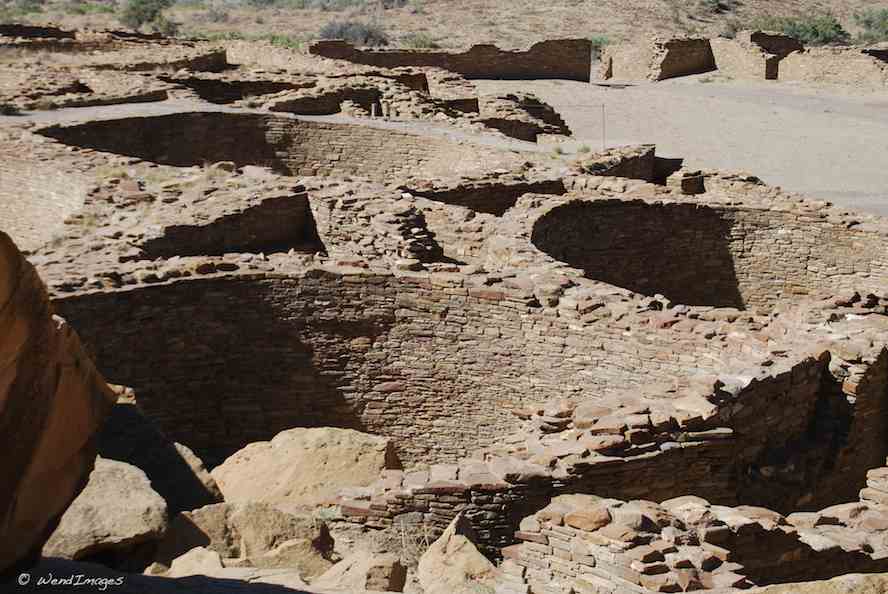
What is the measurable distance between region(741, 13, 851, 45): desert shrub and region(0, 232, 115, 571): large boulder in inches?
1848

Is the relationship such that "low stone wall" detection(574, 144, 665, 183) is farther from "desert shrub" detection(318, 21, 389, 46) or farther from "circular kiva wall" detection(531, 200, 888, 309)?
"desert shrub" detection(318, 21, 389, 46)

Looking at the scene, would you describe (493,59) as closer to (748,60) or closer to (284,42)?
(748,60)

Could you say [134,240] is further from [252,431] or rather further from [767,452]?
[767,452]

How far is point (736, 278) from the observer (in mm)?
14109

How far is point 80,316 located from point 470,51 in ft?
79.8

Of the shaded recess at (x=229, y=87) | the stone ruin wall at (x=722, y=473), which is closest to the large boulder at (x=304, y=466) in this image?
the stone ruin wall at (x=722, y=473)

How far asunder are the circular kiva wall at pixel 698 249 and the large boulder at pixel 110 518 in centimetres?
691

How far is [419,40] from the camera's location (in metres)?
47.0

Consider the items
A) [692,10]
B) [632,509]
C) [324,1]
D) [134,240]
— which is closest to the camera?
[632,509]

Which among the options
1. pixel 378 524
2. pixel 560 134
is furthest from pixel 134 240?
pixel 560 134

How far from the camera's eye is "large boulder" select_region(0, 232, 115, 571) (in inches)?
192

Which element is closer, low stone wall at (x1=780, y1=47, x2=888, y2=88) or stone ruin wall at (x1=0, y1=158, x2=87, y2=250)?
stone ruin wall at (x1=0, y1=158, x2=87, y2=250)

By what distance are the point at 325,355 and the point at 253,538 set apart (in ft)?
11.0

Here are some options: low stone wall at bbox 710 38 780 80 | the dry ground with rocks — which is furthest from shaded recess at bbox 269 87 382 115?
low stone wall at bbox 710 38 780 80
